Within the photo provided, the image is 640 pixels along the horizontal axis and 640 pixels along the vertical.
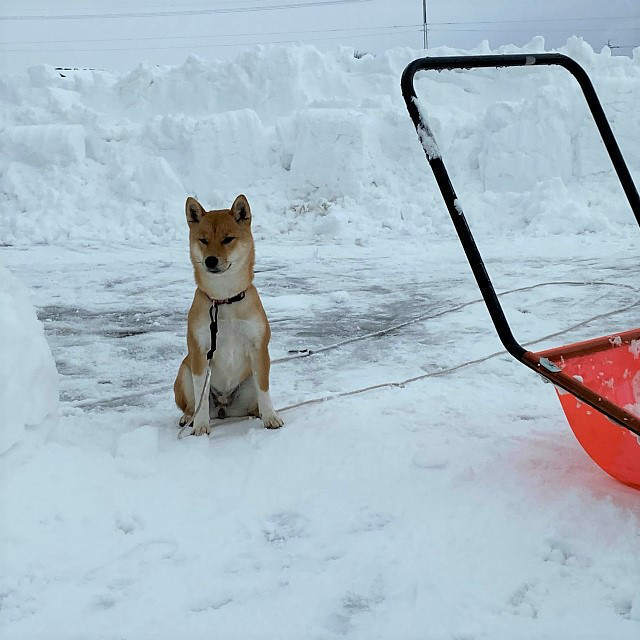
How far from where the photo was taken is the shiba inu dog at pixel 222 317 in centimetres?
284

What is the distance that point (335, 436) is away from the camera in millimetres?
2818

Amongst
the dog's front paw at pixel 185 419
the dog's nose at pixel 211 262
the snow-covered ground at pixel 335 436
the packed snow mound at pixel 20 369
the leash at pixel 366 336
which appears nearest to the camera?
the snow-covered ground at pixel 335 436

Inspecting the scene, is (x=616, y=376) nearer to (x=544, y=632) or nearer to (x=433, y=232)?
(x=544, y=632)

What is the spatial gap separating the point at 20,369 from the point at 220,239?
0.89 metres

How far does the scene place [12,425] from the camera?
241 centimetres

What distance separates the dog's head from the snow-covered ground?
0.70 meters

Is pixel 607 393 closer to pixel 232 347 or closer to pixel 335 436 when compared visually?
pixel 335 436

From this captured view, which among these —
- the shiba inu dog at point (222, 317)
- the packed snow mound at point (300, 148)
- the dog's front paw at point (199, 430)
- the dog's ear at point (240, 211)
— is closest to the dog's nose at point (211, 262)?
the shiba inu dog at point (222, 317)

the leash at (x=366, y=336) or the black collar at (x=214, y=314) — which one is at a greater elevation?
the black collar at (x=214, y=314)

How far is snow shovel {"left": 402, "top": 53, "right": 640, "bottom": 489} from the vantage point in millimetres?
2072

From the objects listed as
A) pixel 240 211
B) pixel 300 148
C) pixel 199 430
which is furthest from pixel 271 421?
pixel 300 148

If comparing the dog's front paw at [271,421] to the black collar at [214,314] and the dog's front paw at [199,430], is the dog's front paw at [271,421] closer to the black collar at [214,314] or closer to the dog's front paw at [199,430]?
the dog's front paw at [199,430]

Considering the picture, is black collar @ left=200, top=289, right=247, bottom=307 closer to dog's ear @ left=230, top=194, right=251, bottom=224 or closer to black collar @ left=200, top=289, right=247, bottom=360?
black collar @ left=200, top=289, right=247, bottom=360

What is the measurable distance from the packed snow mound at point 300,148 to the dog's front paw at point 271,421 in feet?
19.7
